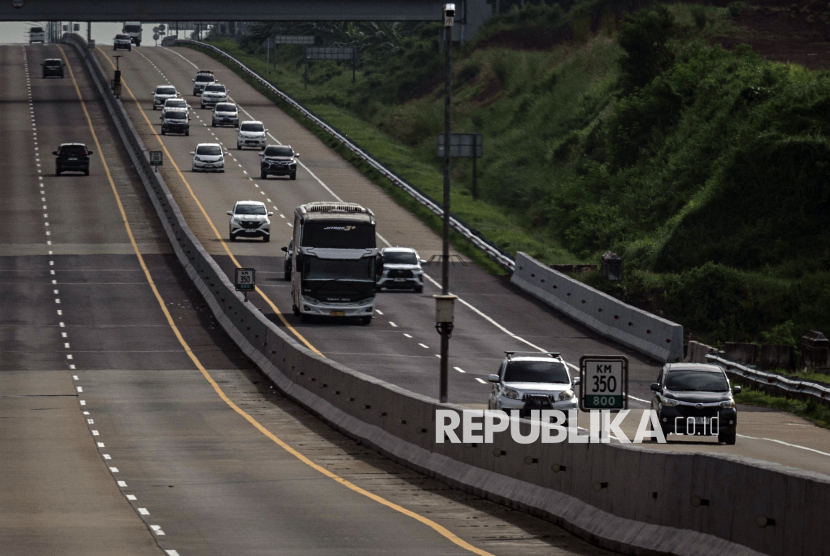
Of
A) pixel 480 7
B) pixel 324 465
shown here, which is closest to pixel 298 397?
pixel 324 465

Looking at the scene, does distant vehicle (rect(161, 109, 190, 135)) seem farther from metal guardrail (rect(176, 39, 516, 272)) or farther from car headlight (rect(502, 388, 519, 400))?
car headlight (rect(502, 388, 519, 400))

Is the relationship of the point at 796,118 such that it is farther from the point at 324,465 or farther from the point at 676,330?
the point at 324,465

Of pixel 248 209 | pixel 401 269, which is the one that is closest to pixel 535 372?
pixel 401 269

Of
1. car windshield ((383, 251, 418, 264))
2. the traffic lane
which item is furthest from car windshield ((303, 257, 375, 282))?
the traffic lane

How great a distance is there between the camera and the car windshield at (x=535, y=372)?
3005 cm

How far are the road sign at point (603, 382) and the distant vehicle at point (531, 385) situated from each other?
781cm

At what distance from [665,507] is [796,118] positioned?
5180 cm

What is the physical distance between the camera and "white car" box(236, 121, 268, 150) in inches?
3686

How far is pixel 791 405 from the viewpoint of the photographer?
3647cm

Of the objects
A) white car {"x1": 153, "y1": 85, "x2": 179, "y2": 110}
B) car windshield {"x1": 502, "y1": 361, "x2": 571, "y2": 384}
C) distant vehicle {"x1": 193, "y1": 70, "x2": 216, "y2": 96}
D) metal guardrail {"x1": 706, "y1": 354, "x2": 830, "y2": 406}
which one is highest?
distant vehicle {"x1": 193, "y1": 70, "x2": 216, "y2": 96}

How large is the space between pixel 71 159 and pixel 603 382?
64.2 meters

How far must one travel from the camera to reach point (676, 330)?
42.7 metres

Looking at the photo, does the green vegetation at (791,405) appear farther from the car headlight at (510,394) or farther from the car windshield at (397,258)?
the car windshield at (397,258)

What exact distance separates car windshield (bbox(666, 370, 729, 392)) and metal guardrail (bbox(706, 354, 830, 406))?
265 inches
